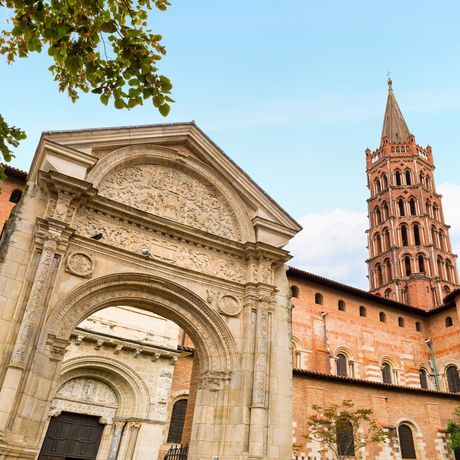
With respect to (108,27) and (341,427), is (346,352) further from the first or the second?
(108,27)

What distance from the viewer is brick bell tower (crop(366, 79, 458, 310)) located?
162 ft

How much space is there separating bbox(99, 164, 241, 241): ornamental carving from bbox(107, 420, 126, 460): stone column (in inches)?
426

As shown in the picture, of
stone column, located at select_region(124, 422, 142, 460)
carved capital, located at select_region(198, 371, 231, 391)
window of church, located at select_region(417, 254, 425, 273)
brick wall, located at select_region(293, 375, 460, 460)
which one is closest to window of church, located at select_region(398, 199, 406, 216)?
window of church, located at select_region(417, 254, 425, 273)

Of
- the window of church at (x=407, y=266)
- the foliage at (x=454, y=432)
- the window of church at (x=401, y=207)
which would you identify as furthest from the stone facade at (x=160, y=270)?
the window of church at (x=401, y=207)

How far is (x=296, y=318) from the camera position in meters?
30.0

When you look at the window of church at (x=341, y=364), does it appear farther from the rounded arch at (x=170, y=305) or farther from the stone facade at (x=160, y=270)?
the rounded arch at (x=170, y=305)

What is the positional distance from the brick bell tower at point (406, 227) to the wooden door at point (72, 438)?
37.3 metres

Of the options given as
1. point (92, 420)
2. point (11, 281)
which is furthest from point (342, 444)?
point (11, 281)

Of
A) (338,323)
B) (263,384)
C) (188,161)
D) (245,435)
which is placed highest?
(338,323)

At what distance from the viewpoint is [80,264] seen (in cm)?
1141

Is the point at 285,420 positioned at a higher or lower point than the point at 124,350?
lower

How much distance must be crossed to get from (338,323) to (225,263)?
20361 millimetres

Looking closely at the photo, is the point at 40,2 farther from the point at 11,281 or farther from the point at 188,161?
the point at 188,161

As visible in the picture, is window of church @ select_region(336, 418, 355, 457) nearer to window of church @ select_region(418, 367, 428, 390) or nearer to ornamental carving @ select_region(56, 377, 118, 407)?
ornamental carving @ select_region(56, 377, 118, 407)
